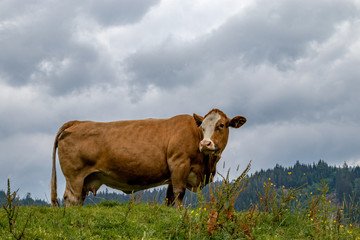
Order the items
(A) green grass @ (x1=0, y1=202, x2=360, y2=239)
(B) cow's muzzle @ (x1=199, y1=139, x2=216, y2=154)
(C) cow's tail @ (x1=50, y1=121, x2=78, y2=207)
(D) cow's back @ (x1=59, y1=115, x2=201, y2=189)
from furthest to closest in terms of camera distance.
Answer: (C) cow's tail @ (x1=50, y1=121, x2=78, y2=207), (D) cow's back @ (x1=59, y1=115, x2=201, y2=189), (B) cow's muzzle @ (x1=199, y1=139, x2=216, y2=154), (A) green grass @ (x1=0, y1=202, x2=360, y2=239)

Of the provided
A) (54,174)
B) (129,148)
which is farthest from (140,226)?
(54,174)

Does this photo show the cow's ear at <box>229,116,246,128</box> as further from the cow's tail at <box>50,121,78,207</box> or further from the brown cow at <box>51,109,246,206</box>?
the cow's tail at <box>50,121,78,207</box>

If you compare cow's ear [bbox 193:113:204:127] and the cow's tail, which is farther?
the cow's tail

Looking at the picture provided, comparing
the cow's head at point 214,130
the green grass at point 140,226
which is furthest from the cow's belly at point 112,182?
the green grass at point 140,226

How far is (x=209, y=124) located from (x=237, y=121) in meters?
1.29

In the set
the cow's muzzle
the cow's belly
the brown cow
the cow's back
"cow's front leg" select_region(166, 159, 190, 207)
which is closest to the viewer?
the cow's muzzle

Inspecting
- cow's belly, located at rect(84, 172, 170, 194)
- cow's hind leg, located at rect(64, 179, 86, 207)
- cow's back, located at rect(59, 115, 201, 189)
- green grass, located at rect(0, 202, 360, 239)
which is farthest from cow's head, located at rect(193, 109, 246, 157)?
cow's hind leg, located at rect(64, 179, 86, 207)

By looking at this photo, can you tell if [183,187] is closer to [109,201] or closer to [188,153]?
[188,153]

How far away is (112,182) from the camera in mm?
13031

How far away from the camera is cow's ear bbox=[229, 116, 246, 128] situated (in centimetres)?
1317

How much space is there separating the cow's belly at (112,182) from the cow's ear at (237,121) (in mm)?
2854

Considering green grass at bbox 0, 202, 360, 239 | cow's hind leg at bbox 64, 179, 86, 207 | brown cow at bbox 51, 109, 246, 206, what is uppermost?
brown cow at bbox 51, 109, 246, 206

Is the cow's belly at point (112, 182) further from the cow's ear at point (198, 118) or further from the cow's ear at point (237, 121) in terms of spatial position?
the cow's ear at point (237, 121)

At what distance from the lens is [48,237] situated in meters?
7.16
